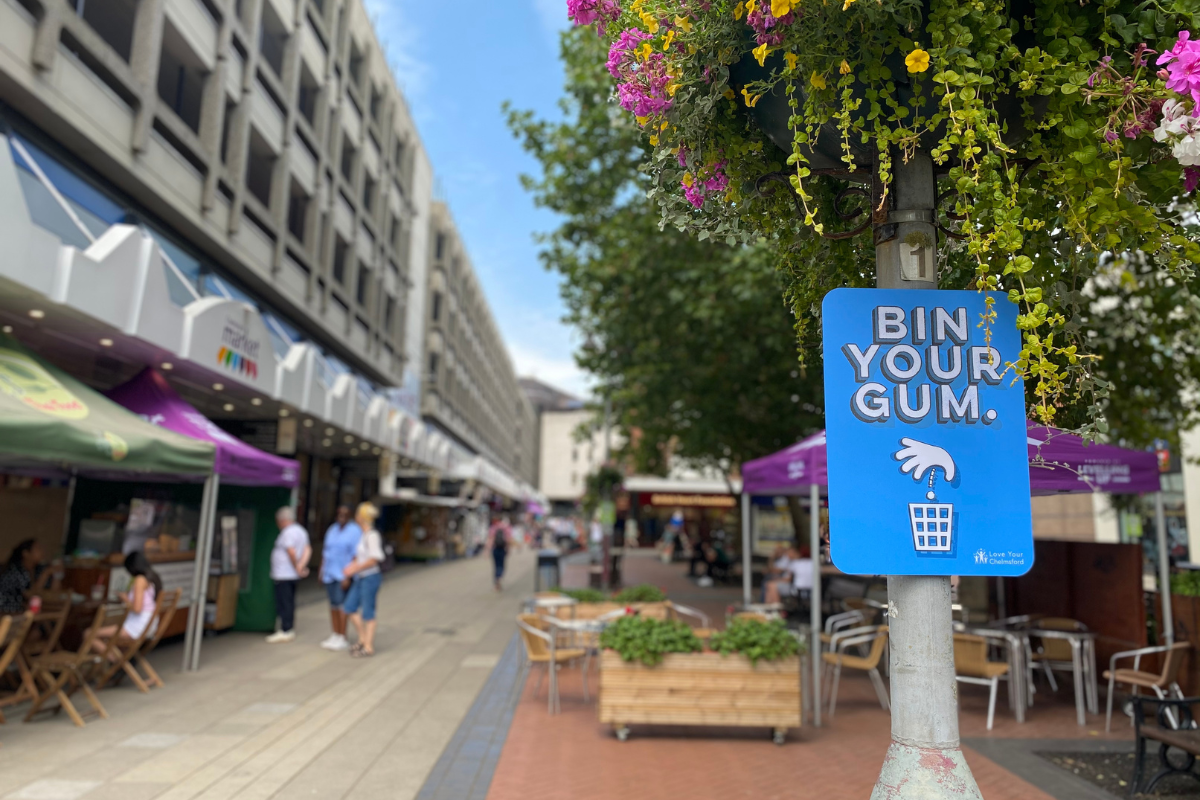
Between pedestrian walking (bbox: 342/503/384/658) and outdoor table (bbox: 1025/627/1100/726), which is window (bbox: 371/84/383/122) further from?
outdoor table (bbox: 1025/627/1100/726)

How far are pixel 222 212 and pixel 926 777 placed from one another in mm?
14586

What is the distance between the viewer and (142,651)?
8391 mm

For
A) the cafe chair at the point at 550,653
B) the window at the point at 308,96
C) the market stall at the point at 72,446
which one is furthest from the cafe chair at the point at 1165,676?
the window at the point at 308,96

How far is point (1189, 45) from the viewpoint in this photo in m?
1.91

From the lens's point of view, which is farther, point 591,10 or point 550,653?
point 550,653

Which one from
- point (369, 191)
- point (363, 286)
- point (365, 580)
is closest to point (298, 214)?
point (363, 286)

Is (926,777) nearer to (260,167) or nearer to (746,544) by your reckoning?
(746,544)

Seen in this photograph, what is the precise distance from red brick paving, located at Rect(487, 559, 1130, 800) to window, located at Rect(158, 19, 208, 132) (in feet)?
36.8

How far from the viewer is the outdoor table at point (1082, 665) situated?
7.42 metres

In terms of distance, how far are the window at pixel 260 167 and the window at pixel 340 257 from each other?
3.29m

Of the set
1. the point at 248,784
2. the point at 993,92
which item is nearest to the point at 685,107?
the point at 993,92

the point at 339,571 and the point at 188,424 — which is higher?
the point at 188,424

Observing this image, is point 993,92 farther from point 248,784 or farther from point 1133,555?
point 1133,555

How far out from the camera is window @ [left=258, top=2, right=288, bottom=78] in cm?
1661
